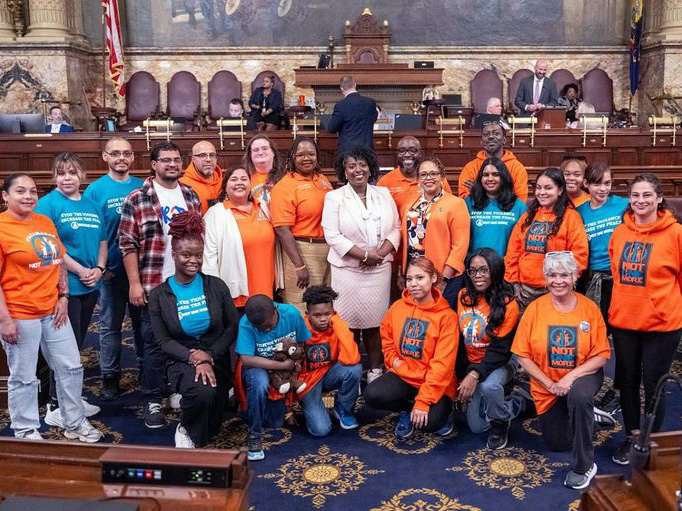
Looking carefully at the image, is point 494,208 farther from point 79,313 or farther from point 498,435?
point 79,313

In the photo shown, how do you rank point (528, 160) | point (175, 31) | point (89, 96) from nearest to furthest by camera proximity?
point (528, 160) < point (89, 96) < point (175, 31)

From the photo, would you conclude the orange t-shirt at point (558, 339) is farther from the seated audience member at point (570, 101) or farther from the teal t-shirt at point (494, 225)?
the seated audience member at point (570, 101)

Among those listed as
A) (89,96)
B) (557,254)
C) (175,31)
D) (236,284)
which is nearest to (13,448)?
(236,284)

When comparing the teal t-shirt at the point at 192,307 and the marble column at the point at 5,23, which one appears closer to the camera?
the teal t-shirt at the point at 192,307

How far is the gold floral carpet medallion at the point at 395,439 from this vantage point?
12.3 ft

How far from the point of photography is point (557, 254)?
3.41 m

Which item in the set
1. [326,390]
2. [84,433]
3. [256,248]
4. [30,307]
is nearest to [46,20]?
[256,248]

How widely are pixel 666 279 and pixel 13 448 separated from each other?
2842 mm

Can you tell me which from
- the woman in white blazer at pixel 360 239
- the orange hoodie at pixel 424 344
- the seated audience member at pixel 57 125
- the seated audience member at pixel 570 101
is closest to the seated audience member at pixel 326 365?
the orange hoodie at pixel 424 344

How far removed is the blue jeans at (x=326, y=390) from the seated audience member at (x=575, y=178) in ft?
5.38

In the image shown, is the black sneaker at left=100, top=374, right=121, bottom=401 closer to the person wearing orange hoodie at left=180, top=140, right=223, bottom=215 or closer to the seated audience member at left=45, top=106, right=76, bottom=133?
the person wearing orange hoodie at left=180, top=140, right=223, bottom=215

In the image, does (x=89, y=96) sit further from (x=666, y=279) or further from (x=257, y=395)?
(x=666, y=279)

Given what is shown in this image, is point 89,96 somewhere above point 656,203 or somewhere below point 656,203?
above

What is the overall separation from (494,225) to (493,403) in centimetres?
113
